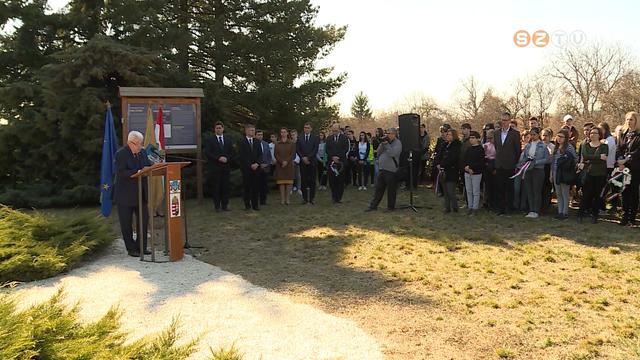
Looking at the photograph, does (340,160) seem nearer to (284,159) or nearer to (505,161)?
(284,159)

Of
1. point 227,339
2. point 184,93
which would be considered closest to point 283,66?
point 184,93

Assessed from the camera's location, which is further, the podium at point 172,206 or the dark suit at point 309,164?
the dark suit at point 309,164

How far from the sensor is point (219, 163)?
12.6m

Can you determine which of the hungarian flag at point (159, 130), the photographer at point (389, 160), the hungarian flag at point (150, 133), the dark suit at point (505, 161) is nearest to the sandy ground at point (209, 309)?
the hungarian flag at point (150, 133)

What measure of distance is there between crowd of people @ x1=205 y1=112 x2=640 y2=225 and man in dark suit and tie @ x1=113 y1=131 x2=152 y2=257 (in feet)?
14.8

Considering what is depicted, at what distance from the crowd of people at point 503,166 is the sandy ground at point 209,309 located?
5580 mm

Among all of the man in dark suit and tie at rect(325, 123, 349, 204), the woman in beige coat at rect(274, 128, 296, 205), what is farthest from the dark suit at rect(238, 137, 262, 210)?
the man in dark suit and tie at rect(325, 123, 349, 204)

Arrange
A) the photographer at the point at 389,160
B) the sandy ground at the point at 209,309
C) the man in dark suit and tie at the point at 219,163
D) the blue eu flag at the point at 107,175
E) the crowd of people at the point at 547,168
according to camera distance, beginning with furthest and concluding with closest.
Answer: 1. the man in dark suit and tie at the point at 219,163
2. the photographer at the point at 389,160
3. the blue eu flag at the point at 107,175
4. the crowd of people at the point at 547,168
5. the sandy ground at the point at 209,309

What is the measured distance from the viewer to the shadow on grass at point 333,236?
21.1 ft

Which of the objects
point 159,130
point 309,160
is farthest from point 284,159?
point 159,130

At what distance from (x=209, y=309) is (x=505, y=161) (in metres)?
7.69

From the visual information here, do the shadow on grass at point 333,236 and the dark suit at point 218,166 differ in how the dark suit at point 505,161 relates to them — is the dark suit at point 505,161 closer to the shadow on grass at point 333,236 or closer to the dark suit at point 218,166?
the shadow on grass at point 333,236

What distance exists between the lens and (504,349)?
13.5 feet

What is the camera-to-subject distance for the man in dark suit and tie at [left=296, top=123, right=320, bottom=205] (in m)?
13.3
